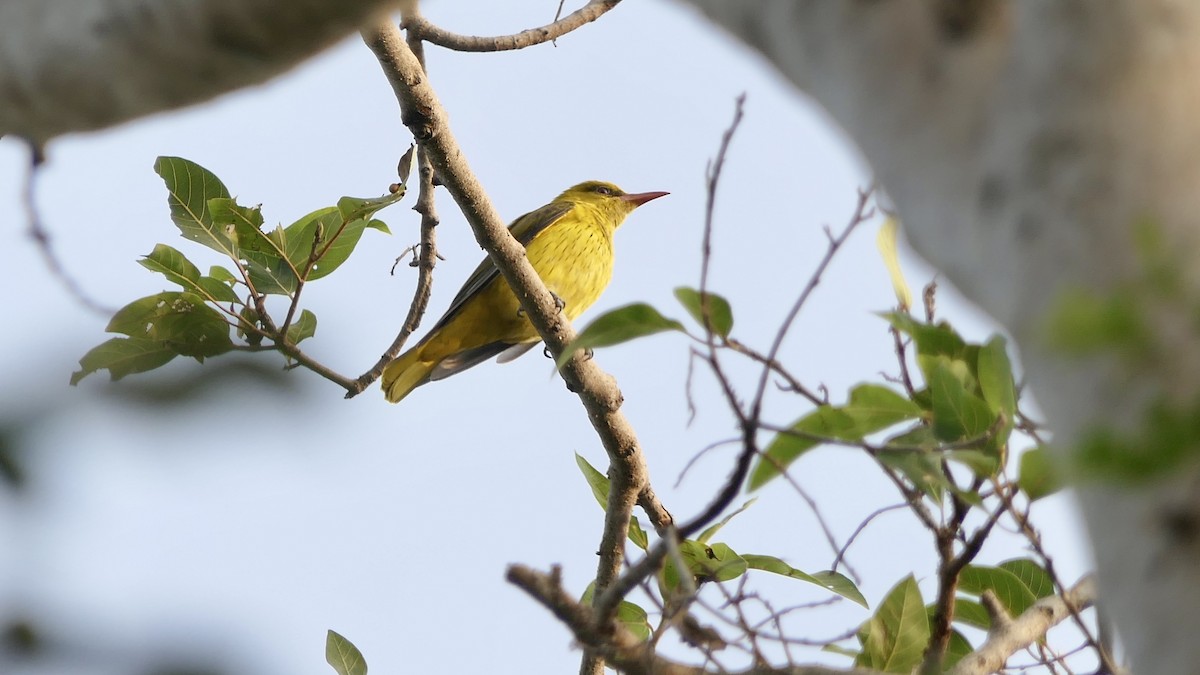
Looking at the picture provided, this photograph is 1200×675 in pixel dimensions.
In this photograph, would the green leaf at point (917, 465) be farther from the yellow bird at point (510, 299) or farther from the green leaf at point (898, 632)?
the yellow bird at point (510, 299)

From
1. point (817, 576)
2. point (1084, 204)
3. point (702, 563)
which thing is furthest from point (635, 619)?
point (1084, 204)

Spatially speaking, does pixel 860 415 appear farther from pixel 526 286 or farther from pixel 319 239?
pixel 526 286

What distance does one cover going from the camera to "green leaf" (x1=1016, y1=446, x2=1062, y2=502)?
4.91 feet

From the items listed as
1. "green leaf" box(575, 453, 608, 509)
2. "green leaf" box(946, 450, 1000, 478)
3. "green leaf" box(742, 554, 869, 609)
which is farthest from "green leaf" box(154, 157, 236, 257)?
"green leaf" box(946, 450, 1000, 478)

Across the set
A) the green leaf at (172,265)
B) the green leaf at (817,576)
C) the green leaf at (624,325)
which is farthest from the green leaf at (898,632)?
the green leaf at (172,265)

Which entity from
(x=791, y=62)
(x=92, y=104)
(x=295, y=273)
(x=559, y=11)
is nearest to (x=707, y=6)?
(x=791, y=62)

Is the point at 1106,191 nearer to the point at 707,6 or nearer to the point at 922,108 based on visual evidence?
the point at 922,108

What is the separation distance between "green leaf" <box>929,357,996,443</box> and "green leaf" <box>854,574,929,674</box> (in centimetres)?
55

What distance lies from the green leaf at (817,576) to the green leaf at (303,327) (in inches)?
57.5

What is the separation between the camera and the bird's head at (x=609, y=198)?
7273 mm

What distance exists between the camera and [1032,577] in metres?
2.48

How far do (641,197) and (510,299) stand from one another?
5.79 ft

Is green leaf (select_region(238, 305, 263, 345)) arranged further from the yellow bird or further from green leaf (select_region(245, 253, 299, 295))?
the yellow bird

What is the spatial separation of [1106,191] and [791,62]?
0.31 m
